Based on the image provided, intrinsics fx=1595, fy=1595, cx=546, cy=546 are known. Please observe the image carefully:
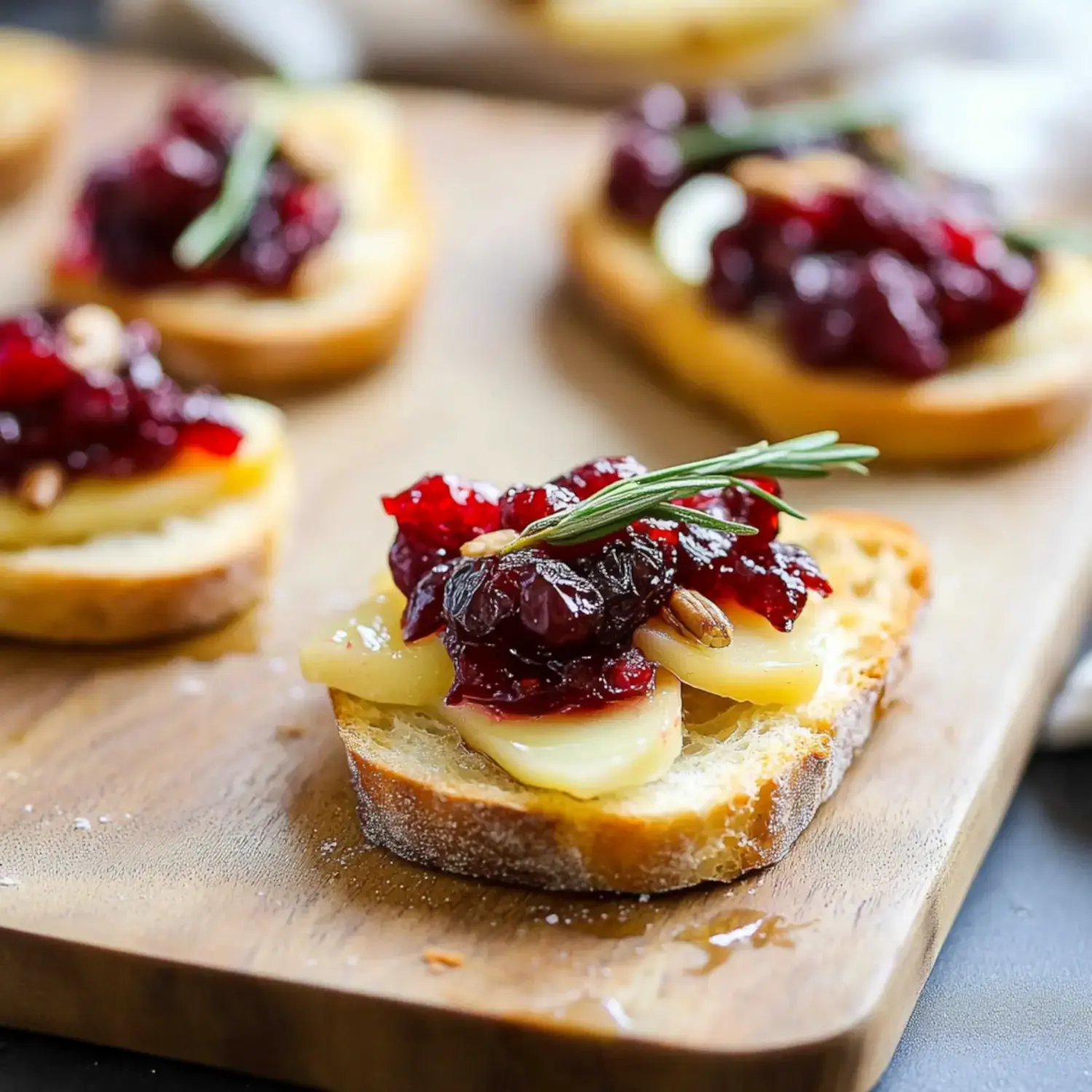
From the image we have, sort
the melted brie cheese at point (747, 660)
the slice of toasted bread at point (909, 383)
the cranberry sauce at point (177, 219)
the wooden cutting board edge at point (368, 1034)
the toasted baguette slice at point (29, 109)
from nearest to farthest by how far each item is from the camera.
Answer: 1. the wooden cutting board edge at point (368, 1034)
2. the melted brie cheese at point (747, 660)
3. the slice of toasted bread at point (909, 383)
4. the cranberry sauce at point (177, 219)
5. the toasted baguette slice at point (29, 109)

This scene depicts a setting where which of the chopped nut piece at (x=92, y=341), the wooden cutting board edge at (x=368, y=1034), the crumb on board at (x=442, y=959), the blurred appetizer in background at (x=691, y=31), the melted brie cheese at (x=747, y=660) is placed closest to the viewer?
the wooden cutting board edge at (x=368, y=1034)

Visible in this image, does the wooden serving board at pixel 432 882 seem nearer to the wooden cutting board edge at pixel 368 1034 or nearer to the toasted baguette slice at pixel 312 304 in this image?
the wooden cutting board edge at pixel 368 1034

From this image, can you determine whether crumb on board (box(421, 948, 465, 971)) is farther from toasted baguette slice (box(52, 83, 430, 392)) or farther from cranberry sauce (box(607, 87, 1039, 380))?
toasted baguette slice (box(52, 83, 430, 392))

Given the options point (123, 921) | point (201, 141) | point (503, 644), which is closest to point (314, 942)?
point (123, 921)

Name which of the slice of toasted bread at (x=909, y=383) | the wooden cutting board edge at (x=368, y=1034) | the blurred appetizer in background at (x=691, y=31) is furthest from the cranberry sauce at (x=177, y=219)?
the wooden cutting board edge at (x=368, y=1034)

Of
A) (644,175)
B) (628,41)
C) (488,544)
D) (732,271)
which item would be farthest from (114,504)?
(628,41)

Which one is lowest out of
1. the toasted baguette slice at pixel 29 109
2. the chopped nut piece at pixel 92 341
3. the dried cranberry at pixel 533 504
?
the toasted baguette slice at pixel 29 109
